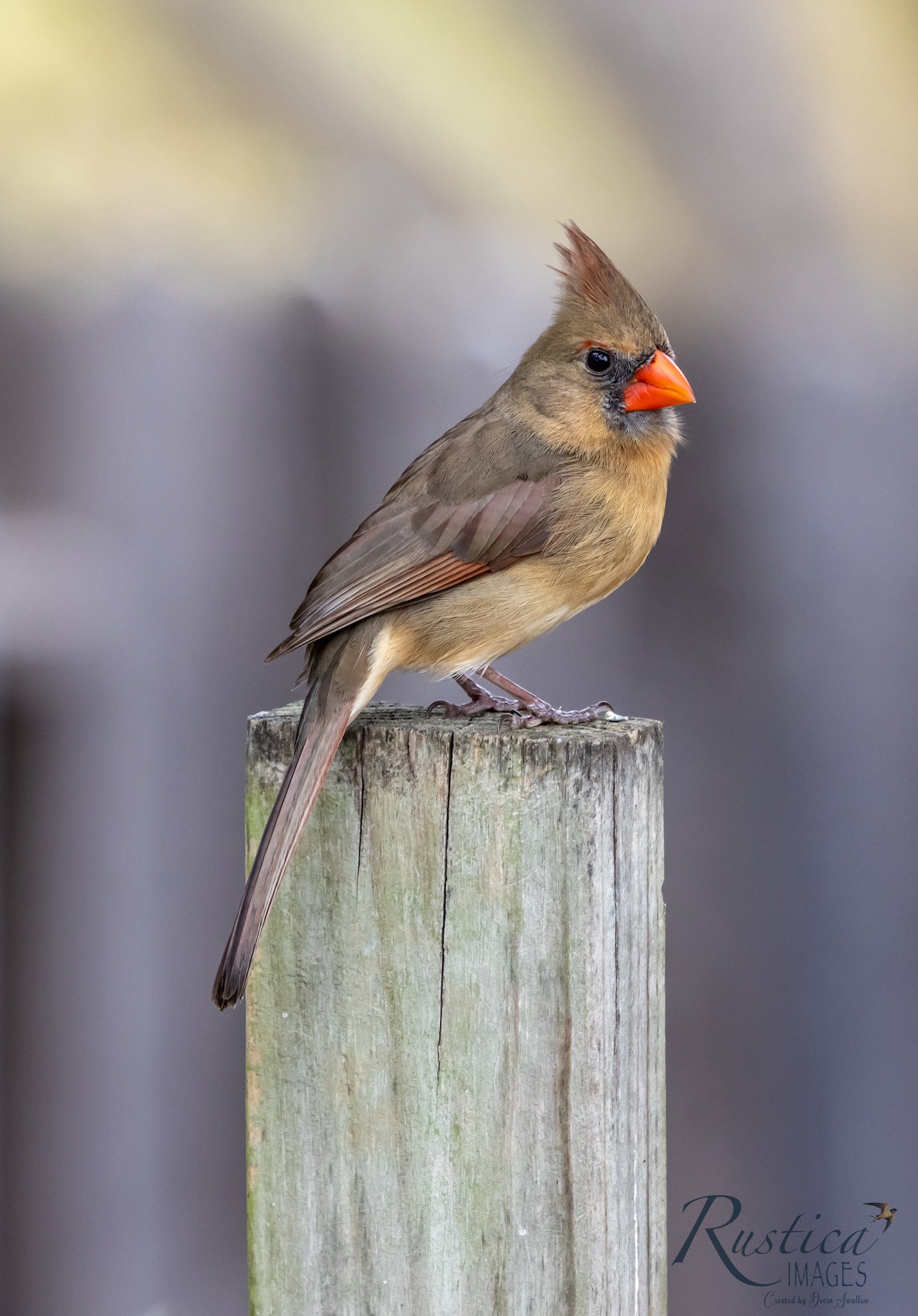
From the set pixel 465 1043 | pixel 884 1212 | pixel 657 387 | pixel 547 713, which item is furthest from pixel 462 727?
pixel 884 1212

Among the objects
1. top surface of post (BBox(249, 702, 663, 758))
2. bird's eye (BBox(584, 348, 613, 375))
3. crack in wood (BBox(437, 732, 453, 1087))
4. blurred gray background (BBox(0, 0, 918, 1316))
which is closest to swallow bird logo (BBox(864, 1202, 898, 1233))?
blurred gray background (BBox(0, 0, 918, 1316))

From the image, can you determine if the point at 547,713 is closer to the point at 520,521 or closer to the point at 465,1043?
the point at 520,521

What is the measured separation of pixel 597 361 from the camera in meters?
2.40

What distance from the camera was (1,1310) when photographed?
2877mm

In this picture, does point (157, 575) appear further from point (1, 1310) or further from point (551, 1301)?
point (551, 1301)

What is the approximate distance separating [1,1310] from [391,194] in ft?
9.27

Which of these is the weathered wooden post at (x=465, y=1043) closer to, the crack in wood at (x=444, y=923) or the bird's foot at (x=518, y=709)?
the crack in wood at (x=444, y=923)

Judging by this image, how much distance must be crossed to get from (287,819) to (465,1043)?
1.15 ft

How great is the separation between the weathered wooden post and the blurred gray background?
4.66ft

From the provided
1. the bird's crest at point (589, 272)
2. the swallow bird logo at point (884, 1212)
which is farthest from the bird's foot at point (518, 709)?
the swallow bird logo at point (884, 1212)

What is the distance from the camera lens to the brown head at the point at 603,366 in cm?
235

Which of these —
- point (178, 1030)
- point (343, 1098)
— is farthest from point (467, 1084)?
point (178, 1030)

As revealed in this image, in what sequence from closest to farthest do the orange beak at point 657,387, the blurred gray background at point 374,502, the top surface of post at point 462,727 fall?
the top surface of post at point 462,727
the orange beak at point 657,387
the blurred gray background at point 374,502

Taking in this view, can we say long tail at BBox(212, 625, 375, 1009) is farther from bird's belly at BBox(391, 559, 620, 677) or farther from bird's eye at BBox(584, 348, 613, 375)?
bird's eye at BBox(584, 348, 613, 375)
